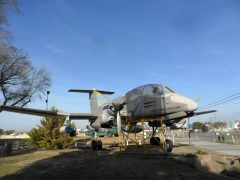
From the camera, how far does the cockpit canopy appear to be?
17.9m

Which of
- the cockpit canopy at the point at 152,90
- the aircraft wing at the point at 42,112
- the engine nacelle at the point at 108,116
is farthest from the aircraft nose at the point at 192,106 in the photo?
the aircraft wing at the point at 42,112

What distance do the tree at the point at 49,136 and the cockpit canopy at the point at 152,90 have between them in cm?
1090

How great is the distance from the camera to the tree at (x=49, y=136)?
25633mm

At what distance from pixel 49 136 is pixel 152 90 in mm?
13505

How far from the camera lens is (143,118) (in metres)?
19.1

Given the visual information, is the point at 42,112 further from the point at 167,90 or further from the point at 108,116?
the point at 167,90

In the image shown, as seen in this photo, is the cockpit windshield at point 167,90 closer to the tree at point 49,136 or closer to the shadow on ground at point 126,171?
the shadow on ground at point 126,171

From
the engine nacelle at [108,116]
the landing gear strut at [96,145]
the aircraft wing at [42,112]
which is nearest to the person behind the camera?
the engine nacelle at [108,116]

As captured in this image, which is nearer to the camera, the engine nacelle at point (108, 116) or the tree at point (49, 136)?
the engine nacelle at point (108, 116)

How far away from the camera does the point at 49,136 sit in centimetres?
2591

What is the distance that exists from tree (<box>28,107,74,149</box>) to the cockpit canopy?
10896 millimetres

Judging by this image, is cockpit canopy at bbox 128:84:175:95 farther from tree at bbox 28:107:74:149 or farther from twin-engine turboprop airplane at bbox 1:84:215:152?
tree at bbox 28:107:74:149

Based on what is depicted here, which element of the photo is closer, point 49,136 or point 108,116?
point 108,116

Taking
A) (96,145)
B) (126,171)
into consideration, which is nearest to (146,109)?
(96,145)
